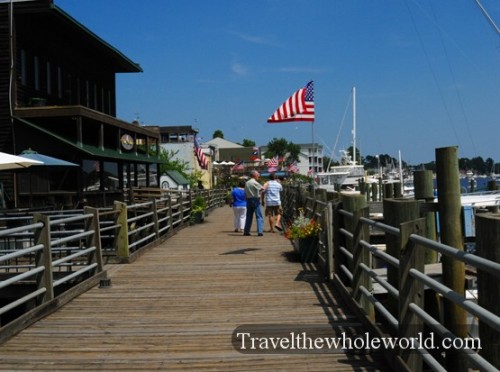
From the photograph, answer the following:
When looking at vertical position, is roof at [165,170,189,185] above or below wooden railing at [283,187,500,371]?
above

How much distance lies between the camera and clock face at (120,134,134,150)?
82.3 feet

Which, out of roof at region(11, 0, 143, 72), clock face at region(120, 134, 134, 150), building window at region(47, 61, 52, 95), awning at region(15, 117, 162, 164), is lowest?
awning at region(15, 117, 162, 164)

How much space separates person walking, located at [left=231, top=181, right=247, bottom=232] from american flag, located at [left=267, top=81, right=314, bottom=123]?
7.75 ft

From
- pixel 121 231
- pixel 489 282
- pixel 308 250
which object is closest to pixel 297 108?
pixel 308 250

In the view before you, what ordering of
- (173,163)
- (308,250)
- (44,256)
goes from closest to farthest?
1. (44,256)
2. (308,250)
3. (173,163)

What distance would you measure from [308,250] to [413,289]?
6437 millimetres

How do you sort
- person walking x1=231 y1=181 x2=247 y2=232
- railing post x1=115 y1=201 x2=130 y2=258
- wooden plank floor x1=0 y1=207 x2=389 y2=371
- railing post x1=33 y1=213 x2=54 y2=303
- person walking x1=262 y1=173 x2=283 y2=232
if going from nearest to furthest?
wooden plank floor x1=0 y1=207 x2=389 y2=371 < railing post x1=33 y1=213 x2=54 y2=303 < railing post x1=115 y1=201 x2=130 y2=258 < person walking x1=262 y1=173 x2=283 y2=232 < person walking x1=231 y1=181 x2=247 y2=232

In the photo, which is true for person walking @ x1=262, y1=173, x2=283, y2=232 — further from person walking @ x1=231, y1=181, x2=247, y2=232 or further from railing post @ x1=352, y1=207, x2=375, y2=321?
railing post @ x1=352, y1=207, x2=375, y2=321

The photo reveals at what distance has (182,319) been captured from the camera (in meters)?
6.95

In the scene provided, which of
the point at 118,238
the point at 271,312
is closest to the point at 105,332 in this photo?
the point at 271,312

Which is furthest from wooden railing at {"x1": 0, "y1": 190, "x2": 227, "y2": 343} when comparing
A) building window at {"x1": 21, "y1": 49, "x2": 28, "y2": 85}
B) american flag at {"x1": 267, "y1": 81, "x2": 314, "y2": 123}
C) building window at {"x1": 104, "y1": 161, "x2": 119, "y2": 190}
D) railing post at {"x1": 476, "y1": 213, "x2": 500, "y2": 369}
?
building window at {"x1": 104, "y1": 161, "x2": 119, "y2": 190}

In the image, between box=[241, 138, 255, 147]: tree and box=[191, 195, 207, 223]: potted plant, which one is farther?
box=[241, 138, 255, 147]: tree

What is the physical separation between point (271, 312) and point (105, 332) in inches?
77.7

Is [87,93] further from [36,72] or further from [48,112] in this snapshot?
[48,112]
